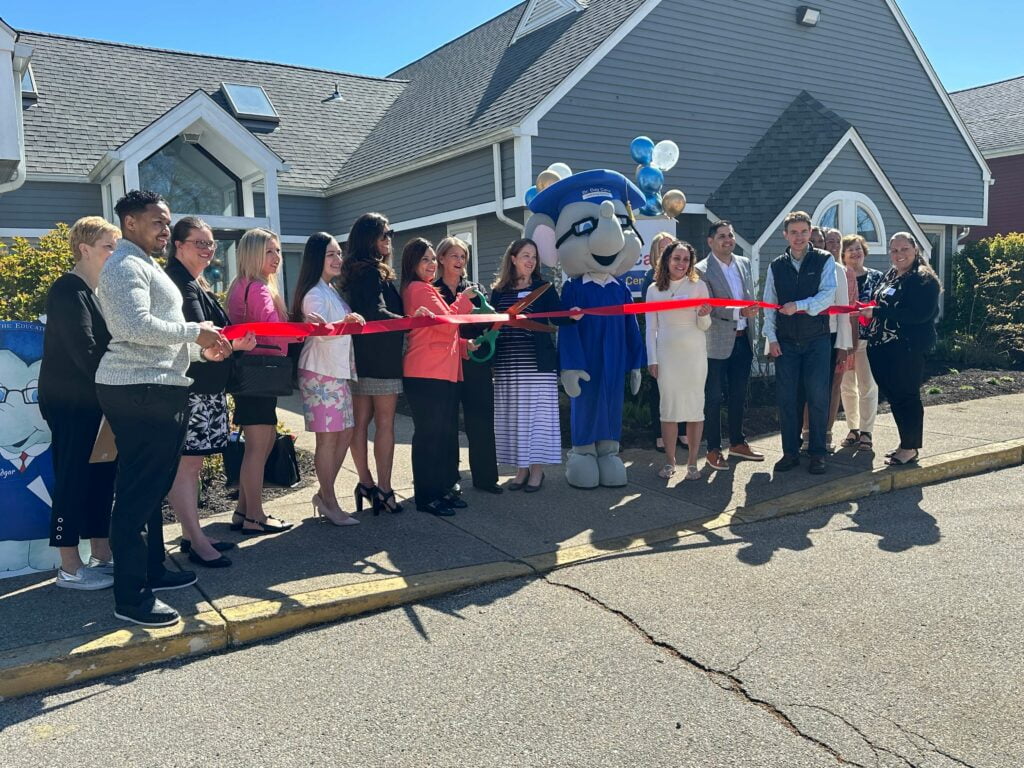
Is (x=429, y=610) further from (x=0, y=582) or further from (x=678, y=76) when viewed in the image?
(x=678, y=76)

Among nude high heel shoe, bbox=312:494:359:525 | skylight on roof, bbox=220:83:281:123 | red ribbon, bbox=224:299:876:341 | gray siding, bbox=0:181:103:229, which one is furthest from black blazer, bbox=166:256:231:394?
skylight on roof, bbox=220:83:281:123

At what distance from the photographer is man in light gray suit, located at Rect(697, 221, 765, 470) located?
6.84m

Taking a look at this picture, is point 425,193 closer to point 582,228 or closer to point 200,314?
point 582,228

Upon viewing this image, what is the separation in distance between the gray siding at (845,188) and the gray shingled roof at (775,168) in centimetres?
33

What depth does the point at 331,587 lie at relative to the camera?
14.3 feet

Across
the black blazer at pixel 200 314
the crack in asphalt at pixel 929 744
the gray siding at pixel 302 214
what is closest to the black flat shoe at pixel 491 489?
the black blazer at pixel 200 314

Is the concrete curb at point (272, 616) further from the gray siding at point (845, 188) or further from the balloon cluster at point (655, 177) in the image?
the gray siding at point (845, 188)

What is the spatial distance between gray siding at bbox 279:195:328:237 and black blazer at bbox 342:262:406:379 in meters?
12.0

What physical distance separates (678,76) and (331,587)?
12095mm

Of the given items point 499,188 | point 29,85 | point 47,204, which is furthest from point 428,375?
point 29,85

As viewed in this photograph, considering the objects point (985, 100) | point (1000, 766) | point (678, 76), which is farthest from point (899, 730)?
point (985, 100)

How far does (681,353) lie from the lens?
21.3 feet

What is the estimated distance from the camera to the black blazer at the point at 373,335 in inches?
212

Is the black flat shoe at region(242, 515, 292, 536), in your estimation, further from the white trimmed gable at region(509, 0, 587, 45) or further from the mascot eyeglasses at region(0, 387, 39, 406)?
the white trimmed gable at region(509, 0, 587, 45)
